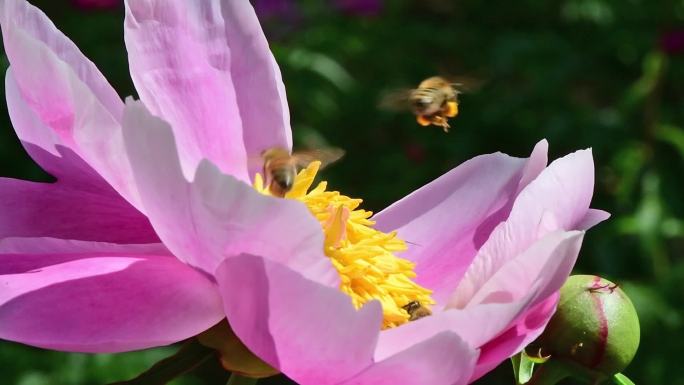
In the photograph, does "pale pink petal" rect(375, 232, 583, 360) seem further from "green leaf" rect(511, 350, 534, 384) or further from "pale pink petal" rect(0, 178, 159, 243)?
"pale pink petal" rect(0, 178, 159, 243)

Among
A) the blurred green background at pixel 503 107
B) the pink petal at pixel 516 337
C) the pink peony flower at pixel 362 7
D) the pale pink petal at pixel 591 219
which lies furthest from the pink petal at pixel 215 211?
the pink peony flower at pixel 362 7

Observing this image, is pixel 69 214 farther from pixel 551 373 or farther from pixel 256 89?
pixel 551 373

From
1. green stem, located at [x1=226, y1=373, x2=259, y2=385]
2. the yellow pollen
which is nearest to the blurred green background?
the yellow pollen

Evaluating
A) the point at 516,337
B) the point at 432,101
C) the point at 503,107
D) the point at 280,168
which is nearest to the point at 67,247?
the point at 280,168

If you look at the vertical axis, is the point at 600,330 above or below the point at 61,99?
below

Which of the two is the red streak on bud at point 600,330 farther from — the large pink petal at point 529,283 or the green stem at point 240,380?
the green stem at point 240,380

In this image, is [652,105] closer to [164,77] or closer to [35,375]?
[35,375]
